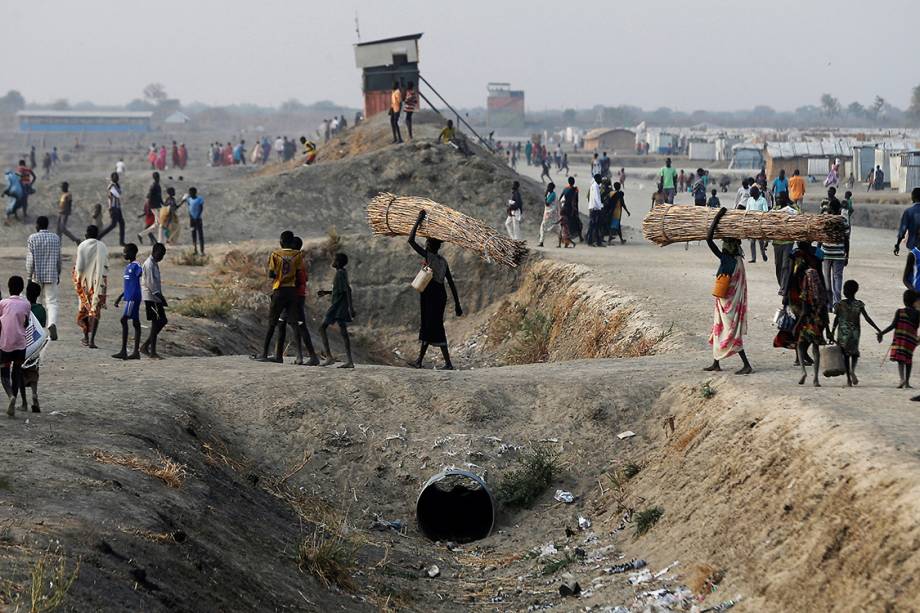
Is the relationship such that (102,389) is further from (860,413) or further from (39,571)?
(860,413)

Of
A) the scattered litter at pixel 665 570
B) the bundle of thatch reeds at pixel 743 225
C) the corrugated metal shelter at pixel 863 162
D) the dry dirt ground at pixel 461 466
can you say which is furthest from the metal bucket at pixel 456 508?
the corrugated metal shelter at pixel 863 162

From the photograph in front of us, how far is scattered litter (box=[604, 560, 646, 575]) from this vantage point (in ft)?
33.0

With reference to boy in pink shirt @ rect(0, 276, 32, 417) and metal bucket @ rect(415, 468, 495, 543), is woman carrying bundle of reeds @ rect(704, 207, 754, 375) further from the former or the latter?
boy in pink shirt @ rect(0, 276, 32, 417)

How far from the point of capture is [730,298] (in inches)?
478

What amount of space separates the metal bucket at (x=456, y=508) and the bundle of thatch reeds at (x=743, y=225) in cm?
309

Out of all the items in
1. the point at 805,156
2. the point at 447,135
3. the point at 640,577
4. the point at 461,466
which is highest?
the point at 447,135

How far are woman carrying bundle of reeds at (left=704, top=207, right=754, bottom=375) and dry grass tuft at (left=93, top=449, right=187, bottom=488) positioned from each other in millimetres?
5376

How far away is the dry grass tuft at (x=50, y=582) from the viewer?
6691 millimetres

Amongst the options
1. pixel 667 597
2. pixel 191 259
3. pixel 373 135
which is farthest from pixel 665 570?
pixel 373 135

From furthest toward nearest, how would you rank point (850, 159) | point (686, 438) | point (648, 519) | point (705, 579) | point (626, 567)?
point (850, 159)
point (686, 438)
point (648, 519)
point (626, 567)
point (705, 579)

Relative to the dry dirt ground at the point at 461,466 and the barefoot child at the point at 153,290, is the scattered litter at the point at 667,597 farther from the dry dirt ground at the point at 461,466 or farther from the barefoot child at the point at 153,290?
the barefoot child at the point at 153,290

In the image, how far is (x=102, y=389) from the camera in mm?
12188

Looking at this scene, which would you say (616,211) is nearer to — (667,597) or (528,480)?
(528,480)

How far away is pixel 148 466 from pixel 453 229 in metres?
6.26
